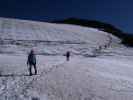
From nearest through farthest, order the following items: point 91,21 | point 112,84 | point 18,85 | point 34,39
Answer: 1. point 18,85
2. point 112,84
3. point 34,39
4. point 91,21

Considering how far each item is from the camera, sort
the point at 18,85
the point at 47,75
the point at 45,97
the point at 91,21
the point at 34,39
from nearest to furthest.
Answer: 1. the point at 45,97
2. the point at 18,85
3. the point at 47,75
4. the point at 34,39
5. the point at 91,21

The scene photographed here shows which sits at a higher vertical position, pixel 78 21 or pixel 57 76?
pixel 78 21

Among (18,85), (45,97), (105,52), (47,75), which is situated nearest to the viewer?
(45,97)

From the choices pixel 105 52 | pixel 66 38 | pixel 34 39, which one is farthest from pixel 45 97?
pixel 66 38

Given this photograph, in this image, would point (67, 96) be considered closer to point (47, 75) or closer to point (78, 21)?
point (47, 75)

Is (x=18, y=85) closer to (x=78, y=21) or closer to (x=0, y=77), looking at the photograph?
(x=0, y=77)

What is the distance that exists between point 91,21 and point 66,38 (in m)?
62.3

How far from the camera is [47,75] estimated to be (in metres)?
14.7

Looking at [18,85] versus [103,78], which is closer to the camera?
[18,85]

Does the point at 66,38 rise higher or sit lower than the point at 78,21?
lower

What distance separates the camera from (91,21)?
102812mm

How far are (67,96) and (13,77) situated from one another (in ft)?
14.2

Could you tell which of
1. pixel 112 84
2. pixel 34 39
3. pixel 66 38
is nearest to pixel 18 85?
pixel 112 84

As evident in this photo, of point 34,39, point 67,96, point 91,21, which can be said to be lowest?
point 67,96
